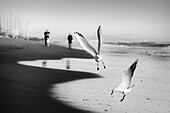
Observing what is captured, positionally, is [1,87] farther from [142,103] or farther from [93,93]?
[142,103]

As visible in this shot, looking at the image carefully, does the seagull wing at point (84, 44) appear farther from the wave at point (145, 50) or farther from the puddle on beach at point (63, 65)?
the wave at point (145, 50)

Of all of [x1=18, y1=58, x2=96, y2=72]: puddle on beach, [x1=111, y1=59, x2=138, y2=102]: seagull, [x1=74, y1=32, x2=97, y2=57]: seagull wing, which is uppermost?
[x1=74, y1=32, x2=97, y2=57]: seagull wing

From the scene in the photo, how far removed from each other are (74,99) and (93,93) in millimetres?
699

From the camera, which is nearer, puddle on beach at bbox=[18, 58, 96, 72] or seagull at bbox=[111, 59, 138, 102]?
seagull at bbox=[111, 59, 138, 102]

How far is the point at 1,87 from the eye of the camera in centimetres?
462

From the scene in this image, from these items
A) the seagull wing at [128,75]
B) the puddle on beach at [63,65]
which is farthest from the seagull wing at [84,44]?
the puddle on beach at [63,65]

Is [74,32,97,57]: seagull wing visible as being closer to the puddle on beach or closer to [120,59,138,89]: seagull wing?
[120,59,138,89]: seagull wing

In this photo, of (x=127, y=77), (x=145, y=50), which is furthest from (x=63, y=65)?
(x=145, y=50)

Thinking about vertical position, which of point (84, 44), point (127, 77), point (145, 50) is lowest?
point (145, 50)

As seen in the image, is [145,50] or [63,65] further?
[145,50]

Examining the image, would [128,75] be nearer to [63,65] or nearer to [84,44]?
[84,44]

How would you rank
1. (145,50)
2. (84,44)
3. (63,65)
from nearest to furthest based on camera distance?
(84,44)
(63,65)
(145,50)

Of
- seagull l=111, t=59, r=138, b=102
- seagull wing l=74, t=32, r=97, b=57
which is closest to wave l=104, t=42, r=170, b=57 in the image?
seagull l=111, t=59, r=138, b=102

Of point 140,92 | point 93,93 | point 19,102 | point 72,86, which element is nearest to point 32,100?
point 19,102
